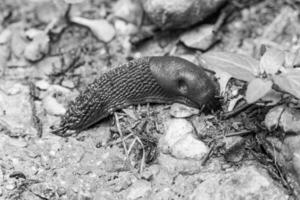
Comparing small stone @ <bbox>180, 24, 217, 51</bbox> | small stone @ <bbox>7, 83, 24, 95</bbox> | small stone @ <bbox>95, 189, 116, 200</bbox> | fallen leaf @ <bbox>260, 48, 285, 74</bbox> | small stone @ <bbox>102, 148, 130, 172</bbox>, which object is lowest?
small stone @ <bbox>95, 189, 116, 200</bbox>

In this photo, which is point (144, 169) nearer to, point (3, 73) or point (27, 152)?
point (27, 152)

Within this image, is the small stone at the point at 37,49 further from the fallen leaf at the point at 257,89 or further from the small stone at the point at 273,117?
the small stone at the point at 273,117

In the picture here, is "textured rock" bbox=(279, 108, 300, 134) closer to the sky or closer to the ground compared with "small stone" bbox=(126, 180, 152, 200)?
closer to the sky

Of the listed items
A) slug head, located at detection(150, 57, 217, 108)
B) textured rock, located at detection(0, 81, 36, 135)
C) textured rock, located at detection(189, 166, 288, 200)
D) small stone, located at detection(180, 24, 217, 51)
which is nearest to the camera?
textured rock, located at detection(189, 166, 288, 200)

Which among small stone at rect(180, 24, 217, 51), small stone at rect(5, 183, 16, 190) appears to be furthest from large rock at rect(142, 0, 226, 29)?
small stone at rect(5, 183, 16, 190)

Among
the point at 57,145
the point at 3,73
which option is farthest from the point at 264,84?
the point at 3,73

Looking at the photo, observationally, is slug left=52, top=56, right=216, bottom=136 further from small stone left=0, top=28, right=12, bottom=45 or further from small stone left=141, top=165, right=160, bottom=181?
small stone left=0, top=28, right=12, bottom=45

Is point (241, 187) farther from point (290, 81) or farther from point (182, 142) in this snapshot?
point (290, 81)
